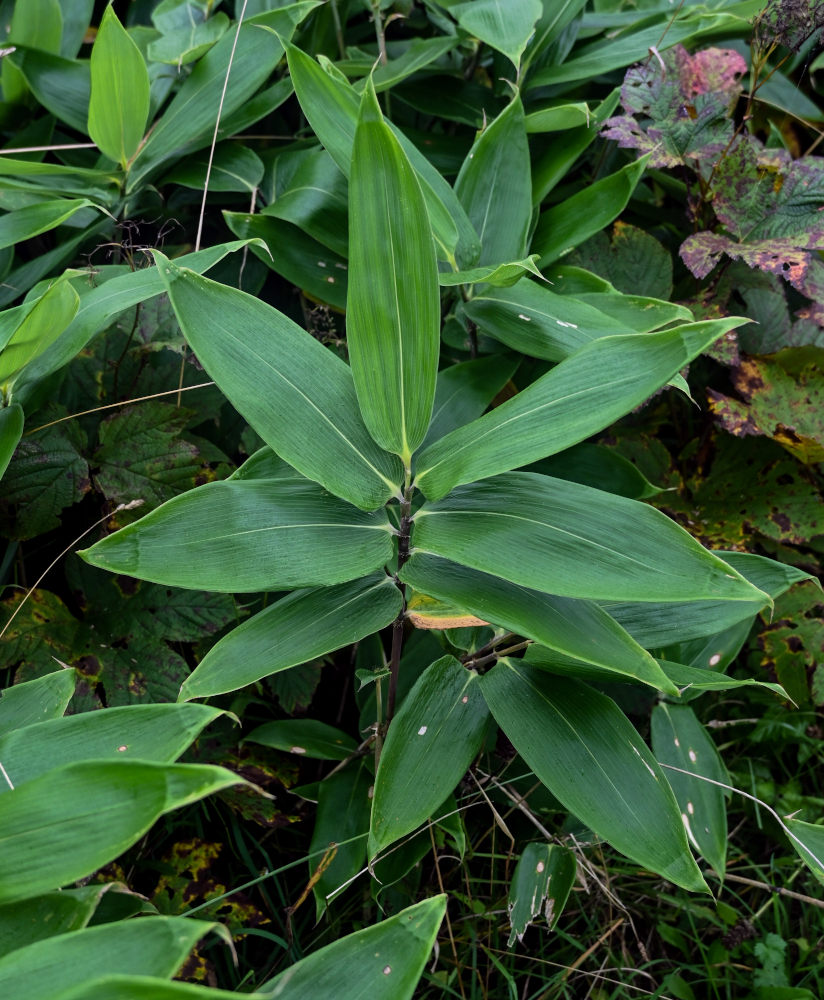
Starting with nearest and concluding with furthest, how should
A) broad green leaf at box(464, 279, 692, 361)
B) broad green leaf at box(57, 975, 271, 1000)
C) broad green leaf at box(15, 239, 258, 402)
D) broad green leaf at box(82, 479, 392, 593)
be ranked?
broad green leaf at box(57, 975, 271, 1000)
broad green leaf at box(82, 479, 392, 593)
broad green leaf at box(15, 239, 258, 402)
broad green leaf at box(464, 279, 692, 361)

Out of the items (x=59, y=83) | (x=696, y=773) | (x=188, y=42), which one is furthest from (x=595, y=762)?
(x=59, y=83)

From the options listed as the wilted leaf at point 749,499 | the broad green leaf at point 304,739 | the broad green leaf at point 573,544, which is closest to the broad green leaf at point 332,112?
the broad green leaf at point 573,544

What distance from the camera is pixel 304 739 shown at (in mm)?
1204

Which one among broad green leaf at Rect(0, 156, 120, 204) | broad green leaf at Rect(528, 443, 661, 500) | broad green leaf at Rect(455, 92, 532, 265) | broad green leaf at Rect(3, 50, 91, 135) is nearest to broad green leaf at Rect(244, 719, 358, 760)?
broad green leaf at Rect(528, 443, 661, 500)

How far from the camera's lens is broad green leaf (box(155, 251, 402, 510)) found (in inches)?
35.0

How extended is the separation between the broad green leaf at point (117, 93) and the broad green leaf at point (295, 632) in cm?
86

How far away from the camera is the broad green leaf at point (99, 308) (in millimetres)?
1061

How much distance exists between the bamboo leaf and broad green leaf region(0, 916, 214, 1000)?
14 cm

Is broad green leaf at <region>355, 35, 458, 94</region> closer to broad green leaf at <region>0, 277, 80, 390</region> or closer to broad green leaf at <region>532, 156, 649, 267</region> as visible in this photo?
broad green leaf at <region>532, 156, 649, 267</region>

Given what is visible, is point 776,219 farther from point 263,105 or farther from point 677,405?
point 263,105

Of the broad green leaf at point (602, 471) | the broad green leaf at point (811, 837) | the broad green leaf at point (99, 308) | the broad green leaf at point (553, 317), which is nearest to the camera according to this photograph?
the broad green leaf at point (811, 837)

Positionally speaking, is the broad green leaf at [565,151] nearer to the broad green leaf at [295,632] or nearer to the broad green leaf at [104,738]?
the broad green leaf at [295,632]

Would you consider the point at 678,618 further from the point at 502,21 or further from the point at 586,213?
the point at 502,21

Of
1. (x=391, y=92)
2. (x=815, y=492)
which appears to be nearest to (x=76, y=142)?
(x=391, y=92)
